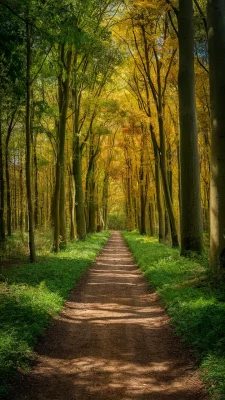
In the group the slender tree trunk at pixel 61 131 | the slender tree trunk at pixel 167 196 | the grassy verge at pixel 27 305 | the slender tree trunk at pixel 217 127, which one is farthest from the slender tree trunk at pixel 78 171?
the slender tree trunk at pixel 217 127

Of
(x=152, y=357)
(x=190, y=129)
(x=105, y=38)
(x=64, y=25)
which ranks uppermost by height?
(x=105, y=38)

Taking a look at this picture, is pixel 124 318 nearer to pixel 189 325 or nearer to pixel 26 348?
pixel 189 325

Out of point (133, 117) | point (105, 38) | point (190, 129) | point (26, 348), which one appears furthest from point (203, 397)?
point (105, 38)

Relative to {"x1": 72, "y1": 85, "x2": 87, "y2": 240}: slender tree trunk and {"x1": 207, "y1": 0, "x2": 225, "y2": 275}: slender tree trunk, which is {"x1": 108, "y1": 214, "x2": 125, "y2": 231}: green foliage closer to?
{"x1": 72, "y1": 85, "x2": 87, "y2": 240}: slender tree trunk

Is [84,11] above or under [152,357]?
above

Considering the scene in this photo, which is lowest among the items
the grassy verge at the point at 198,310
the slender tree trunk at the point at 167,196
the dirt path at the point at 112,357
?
the dirt path at the point at 112,357

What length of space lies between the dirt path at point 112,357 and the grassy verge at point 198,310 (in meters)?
0.22

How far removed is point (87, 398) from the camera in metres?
4.49

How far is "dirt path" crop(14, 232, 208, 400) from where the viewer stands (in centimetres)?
468

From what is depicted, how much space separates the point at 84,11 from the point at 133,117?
6515 millimetres

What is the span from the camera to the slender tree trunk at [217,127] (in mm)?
9055

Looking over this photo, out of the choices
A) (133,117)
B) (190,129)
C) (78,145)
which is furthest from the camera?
(78,145)

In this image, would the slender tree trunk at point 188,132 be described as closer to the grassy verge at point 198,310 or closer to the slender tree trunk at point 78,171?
the grassy verge at point 198,310

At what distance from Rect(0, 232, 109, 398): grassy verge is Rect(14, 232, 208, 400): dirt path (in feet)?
0.79
